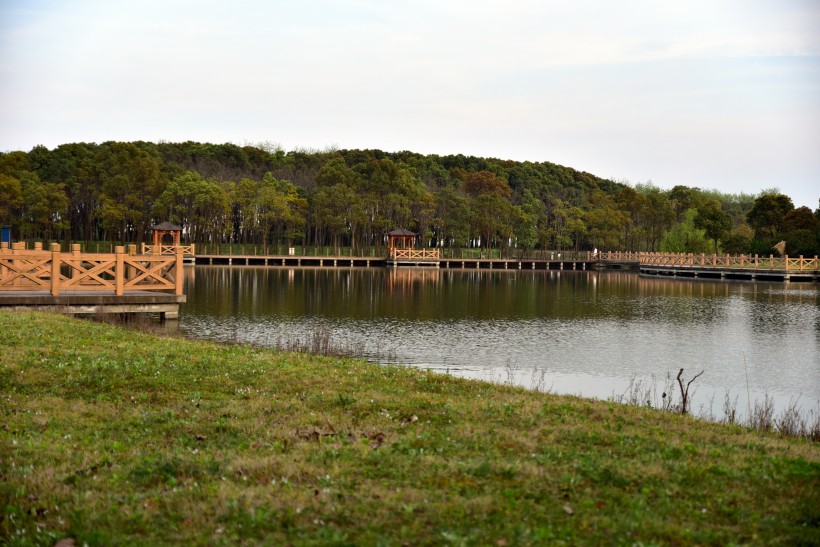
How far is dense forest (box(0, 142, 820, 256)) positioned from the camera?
2739 inches

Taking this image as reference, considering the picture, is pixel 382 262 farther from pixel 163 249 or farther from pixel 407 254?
pixel 163 249

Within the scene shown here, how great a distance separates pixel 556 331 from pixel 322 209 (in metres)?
53.4

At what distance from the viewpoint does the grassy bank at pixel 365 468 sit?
→ 4734 millimetres

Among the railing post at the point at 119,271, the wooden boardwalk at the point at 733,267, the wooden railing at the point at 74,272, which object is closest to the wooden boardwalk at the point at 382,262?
the wooden boardwalk at the point at 733,267

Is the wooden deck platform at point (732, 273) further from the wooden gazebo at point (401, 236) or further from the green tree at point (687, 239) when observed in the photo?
the wooden gazebo at point (401, 236)

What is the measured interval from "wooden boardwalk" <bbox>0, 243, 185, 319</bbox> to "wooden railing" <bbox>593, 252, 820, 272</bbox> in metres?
48.3

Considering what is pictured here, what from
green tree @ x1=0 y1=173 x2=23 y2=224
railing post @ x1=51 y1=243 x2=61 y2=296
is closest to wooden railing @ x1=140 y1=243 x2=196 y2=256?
green tree @ x1=0 y1=173 x2=23 y2=224

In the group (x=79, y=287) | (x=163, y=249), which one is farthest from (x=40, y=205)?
(x=79, y=287)

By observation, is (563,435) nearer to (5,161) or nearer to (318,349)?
(318,349)

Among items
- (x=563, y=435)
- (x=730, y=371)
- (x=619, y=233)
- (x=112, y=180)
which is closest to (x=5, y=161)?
(x=112, y=180)

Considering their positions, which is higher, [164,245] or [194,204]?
[194,204]

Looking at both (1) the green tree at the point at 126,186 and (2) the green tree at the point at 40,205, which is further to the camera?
(1) the green tree at the point at 126,186

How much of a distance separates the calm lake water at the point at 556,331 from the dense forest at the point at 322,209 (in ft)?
107

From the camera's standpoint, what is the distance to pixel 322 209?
7438 centimetres
